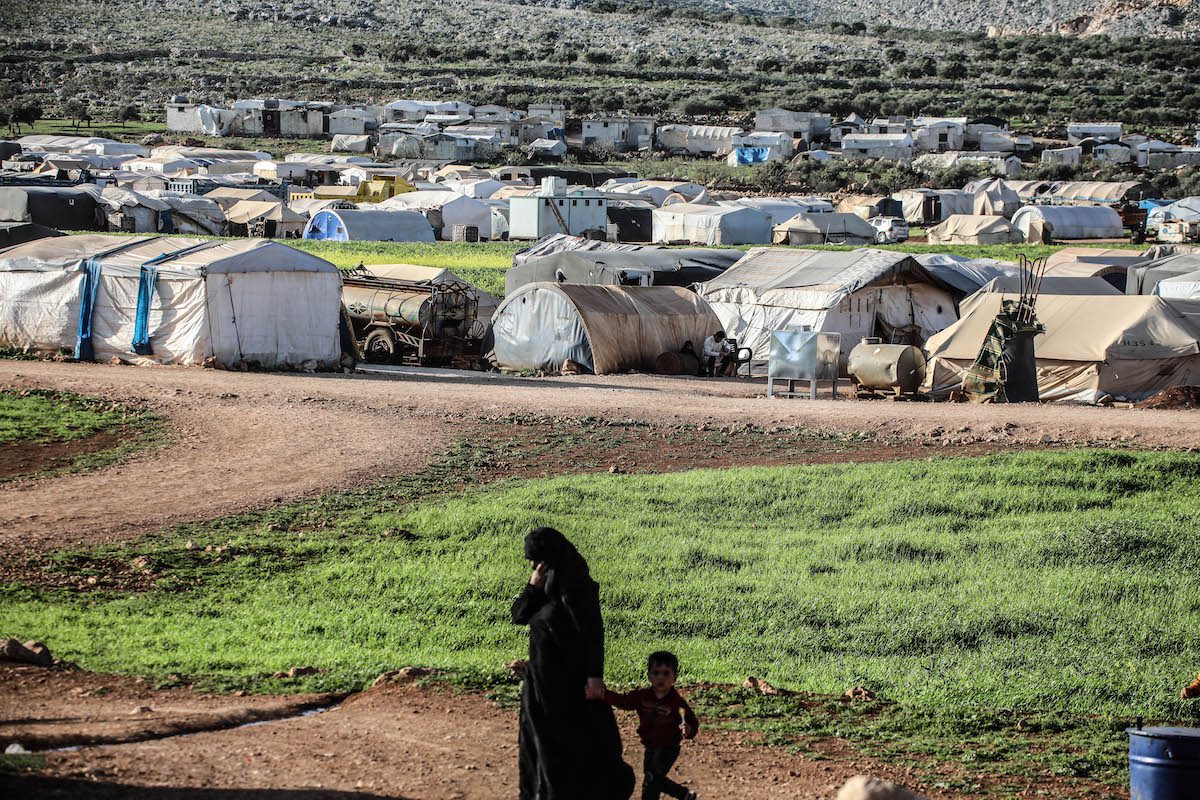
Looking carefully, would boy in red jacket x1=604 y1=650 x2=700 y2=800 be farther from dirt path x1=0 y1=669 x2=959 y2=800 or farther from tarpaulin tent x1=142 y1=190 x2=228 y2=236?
tarpaulin tent x1=142 y1=190 x2=228 y2=236

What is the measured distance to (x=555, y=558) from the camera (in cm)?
688

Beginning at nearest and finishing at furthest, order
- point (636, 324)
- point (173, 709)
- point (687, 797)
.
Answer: point (687, 797)
point (173, 709)
point (636, 324)

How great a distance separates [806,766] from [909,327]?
23977 mm

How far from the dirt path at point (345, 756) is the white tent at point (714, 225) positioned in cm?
4943

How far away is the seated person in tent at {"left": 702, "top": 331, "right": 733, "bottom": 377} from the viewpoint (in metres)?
29.3

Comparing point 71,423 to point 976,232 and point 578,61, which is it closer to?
point 976,232

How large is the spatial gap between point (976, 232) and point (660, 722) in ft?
187

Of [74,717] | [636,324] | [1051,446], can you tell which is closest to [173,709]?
[74,717]

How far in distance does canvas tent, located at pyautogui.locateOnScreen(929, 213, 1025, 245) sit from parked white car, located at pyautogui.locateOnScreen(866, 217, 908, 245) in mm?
1279

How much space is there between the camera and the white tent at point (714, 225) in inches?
2295

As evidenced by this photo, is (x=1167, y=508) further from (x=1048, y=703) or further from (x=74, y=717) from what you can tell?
(x=74, y=717)

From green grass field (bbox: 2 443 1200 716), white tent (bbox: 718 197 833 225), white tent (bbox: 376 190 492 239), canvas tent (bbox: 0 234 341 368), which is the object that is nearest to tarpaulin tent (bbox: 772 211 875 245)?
white tent (bbox: 718 197 833 225)

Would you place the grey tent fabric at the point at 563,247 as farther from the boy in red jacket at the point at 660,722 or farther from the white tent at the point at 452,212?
the boy in red jacket at the point at 660,722

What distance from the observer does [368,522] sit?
14.3 m
